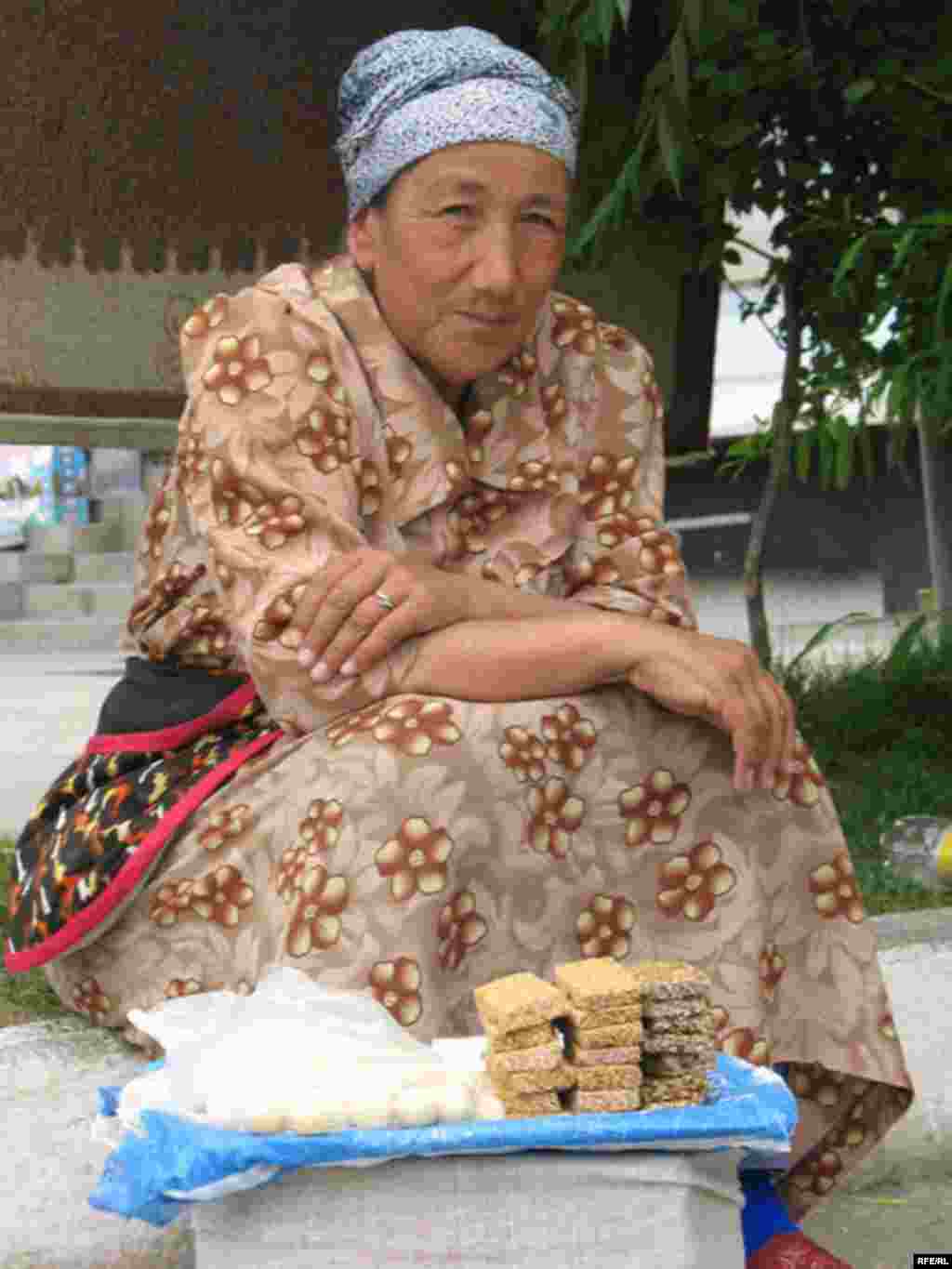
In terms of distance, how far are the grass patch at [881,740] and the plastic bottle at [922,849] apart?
0.09 ft

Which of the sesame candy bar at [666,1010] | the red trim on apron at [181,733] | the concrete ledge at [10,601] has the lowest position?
the concrete ledge at [10,601]

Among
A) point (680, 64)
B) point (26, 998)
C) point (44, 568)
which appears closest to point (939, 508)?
point (680, 64)

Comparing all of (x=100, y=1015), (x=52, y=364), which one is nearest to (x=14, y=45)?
(x=52, y=364)

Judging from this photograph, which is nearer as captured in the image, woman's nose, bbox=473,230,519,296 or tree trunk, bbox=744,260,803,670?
woman's nose, bbox=473,230,519,296

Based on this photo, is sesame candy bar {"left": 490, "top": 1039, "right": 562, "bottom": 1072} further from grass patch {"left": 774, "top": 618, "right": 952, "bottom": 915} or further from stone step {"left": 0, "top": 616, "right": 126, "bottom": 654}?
stone step {"left": 0, "top": 616, "right": 126, "bottom": 654}

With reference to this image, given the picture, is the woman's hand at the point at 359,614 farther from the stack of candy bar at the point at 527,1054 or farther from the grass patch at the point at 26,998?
the grass patch at the point at 26,998

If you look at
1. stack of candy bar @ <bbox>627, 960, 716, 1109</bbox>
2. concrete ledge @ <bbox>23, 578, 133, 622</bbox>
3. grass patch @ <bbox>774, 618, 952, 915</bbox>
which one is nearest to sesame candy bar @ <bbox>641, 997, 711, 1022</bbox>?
stack of candy bar @ <bbox>627, 960, 716, 1109</bbox>

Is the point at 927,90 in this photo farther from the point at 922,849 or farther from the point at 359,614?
the point at 359,614

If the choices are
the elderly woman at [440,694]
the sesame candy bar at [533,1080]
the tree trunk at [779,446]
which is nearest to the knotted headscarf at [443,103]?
the elderly woman at [440,694]

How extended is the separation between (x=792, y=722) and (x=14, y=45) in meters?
2.21

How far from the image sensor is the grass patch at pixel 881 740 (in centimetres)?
383

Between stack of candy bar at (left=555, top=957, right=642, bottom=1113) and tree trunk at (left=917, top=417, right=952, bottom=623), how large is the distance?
3771mm

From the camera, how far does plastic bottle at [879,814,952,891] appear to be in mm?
3738

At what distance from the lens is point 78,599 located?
12.7 meters
